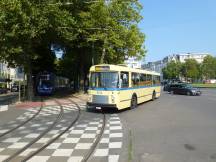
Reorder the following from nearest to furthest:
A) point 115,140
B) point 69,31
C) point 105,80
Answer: point 115,140 → point 105,80 → point 69,31

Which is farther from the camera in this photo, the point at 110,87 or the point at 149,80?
the point at 149,80

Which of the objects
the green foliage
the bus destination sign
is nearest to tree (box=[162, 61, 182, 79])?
the green foliage

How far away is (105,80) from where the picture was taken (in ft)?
63.3

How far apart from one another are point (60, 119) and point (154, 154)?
8609 millimetres

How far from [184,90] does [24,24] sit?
24970 millimetres

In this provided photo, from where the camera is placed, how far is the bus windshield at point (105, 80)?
1903 centimetres

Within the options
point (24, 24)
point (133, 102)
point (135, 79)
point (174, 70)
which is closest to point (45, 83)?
point (24, 24)

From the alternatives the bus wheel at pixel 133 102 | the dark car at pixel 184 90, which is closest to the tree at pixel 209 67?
the dark car at pixel 184 90

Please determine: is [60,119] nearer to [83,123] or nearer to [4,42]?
[83,123]

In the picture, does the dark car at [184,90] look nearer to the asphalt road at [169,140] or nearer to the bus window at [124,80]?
the bus window at [124,80]

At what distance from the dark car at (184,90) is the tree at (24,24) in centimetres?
1961

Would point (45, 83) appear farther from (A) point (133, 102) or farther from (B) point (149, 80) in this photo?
(A) point (133, 102)

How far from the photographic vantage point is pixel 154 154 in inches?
351

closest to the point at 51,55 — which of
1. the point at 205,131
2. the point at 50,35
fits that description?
the point at 50,35
